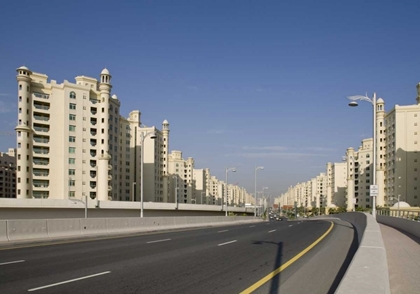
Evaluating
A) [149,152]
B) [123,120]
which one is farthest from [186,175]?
[123,120]

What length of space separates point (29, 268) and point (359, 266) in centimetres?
859

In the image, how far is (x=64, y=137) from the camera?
8650 cm

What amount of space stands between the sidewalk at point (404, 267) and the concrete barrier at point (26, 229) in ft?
50.2

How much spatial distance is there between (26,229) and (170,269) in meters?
10.9

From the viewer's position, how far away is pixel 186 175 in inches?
7372

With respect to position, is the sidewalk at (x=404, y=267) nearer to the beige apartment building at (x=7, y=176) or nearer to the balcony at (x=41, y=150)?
the balcony at (x=41, y=150)

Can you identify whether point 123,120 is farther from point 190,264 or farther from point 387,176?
point 190,264

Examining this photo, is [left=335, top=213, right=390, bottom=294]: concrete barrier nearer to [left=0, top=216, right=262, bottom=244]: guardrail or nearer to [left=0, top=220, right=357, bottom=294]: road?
[left=0, top=220, right=357, bottom=294]: road

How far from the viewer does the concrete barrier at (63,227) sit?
20766 mm

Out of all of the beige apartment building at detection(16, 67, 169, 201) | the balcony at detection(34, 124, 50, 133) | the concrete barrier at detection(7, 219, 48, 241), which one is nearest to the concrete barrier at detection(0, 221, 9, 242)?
the concrete barrier at detection(7, 219, 48, 241)

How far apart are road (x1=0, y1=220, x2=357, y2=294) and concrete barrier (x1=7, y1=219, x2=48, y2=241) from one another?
2.34m

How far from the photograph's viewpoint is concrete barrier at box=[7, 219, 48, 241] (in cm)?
1847

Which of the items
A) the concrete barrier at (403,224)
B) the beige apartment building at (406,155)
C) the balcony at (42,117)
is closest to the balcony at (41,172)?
the balcony at (42,117)

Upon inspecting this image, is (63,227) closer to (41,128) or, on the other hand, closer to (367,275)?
(367,275)
